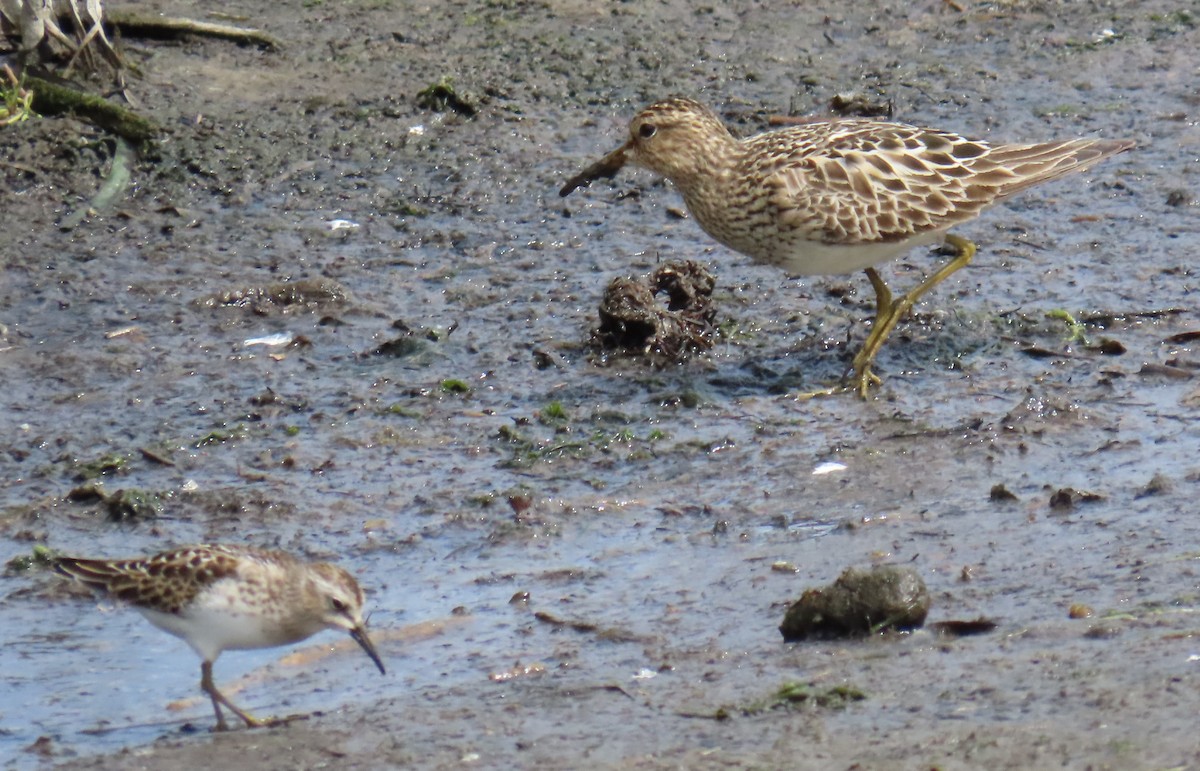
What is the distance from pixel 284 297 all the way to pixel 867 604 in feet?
13.3

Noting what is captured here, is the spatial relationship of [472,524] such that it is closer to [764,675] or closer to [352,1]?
[764,675]

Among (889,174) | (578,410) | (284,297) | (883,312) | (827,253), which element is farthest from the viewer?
(284,297)

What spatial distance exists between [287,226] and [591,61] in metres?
2.65

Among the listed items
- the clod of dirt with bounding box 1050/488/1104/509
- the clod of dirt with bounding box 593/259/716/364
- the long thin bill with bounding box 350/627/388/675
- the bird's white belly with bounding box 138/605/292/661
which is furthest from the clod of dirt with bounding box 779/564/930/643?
the clod of dirt with bounding box 593/259/716/364

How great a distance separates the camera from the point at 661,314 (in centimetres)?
816

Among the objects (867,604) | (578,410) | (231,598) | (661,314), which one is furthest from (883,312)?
(231,598)

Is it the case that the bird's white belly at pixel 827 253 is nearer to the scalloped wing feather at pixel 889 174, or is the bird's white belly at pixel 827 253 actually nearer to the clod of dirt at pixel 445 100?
the scalloped wing feather at pixel 889 174

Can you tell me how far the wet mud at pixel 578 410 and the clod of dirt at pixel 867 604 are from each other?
62 mm

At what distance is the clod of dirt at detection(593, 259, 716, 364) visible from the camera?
8133 mm

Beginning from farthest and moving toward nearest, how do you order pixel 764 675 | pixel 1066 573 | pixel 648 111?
1. pixel 648 111
2. pixel 1066 573
3. pixel 764 675

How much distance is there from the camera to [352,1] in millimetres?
11539

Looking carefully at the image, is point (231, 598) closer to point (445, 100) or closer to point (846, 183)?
point (846, 183)

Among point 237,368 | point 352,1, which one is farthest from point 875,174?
point 352,1

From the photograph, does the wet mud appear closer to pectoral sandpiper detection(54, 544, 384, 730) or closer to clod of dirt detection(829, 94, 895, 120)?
clod of dirt detection(829, 94, 895, 120)
